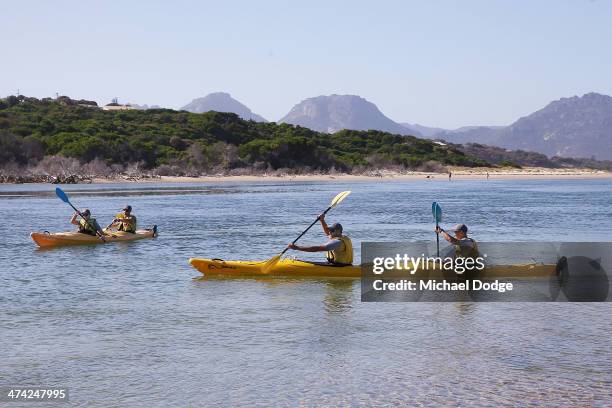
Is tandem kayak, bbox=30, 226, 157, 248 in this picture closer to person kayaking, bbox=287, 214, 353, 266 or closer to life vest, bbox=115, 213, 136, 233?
life vest, bbox=115, 213, 136, 233

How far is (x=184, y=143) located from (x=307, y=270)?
83.8 meters

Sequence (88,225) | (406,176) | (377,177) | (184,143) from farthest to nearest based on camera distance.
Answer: (406,176), (377,177), (184,143), (88,225)

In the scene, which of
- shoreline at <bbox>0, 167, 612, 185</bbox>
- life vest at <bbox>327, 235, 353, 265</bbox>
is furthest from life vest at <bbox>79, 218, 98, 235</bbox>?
shoreline at <bbox>0, 167, 612, 185</bbox>

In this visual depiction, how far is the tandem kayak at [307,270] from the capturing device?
17.4m

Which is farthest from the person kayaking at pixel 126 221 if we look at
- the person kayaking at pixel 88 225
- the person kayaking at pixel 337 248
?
the person kayaking at pixel 337 248

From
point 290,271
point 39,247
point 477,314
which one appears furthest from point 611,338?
point 39,247

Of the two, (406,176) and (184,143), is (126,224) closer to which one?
(184,143)

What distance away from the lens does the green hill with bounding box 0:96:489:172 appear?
85.6m

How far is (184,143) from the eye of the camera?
328 feet

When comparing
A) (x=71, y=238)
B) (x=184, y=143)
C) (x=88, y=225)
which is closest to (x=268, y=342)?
(x=88, y=225)

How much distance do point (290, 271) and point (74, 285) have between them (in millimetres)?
5120

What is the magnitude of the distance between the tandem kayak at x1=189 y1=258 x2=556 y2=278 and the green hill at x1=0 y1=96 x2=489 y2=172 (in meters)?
67.9

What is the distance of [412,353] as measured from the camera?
11531mm

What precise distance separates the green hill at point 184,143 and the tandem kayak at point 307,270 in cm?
6788
